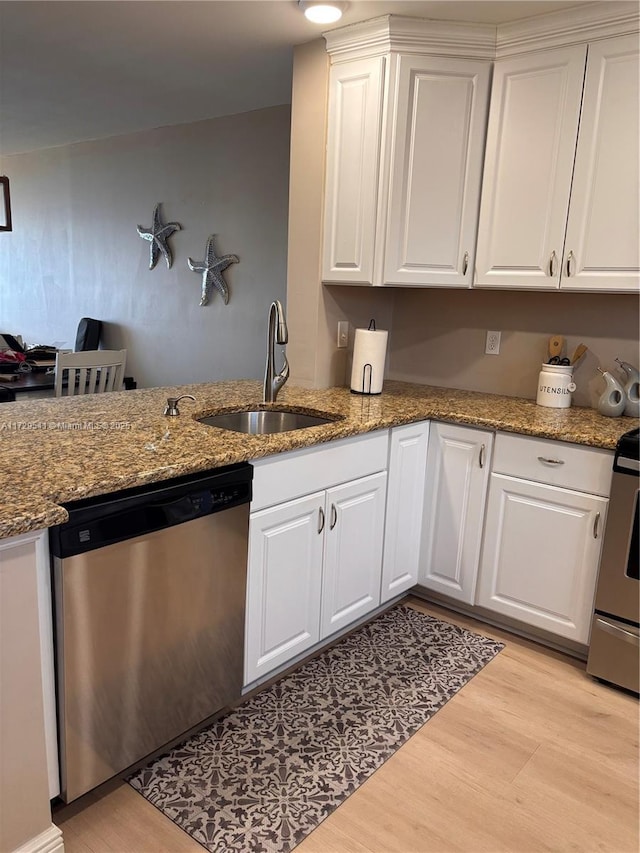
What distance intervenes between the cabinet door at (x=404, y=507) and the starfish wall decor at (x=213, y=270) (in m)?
2.10

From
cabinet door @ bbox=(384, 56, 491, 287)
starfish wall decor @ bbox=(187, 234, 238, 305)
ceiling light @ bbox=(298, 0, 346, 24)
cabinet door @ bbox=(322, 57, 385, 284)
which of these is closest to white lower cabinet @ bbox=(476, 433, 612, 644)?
cabinet door @ bbox=(384, 56, 491, 287)

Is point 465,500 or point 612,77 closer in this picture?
point 612,77

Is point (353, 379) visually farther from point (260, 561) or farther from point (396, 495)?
point (260, 561)

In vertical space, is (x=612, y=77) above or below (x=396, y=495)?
above

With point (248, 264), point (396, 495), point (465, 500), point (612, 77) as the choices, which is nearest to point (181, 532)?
point (396, 495)

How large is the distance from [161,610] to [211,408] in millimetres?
946

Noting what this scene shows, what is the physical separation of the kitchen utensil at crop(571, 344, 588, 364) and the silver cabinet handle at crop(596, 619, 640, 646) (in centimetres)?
114

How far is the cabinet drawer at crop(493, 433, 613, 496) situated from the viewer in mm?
2223

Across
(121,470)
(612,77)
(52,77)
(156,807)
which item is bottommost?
(156,807)

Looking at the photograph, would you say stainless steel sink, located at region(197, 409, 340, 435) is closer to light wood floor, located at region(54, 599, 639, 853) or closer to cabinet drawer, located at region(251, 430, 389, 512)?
cabinet drawer, located at region(251, 430, 389, 512)

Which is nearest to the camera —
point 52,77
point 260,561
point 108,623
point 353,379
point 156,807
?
point 108,623

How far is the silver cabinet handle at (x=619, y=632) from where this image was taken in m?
2.17

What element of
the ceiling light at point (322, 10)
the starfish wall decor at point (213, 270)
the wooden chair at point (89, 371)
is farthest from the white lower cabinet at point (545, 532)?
the starfish wall decor at point (213, 270)

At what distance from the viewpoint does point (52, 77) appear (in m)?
3.38
